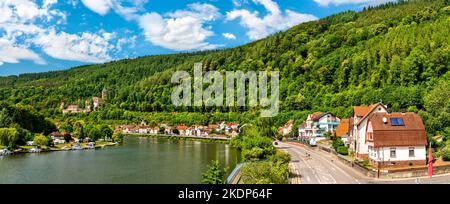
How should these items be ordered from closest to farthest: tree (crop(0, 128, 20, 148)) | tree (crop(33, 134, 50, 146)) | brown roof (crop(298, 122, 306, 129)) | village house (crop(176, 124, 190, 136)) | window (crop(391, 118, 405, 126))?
window (crop(391, 118, 405, 126)), tree (crop(0, 128, 20, 148)), tree (crop(33, 134, 50, 146)), brown roof (crop(298, 122, 306, 129)), village house (crop(176, 124, 190, 136))

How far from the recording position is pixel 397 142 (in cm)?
1955

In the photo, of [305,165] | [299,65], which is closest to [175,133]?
[299,65]

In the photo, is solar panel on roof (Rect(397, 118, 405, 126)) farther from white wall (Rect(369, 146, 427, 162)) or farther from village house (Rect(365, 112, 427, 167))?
white wall (Rect(369, 146, 427, 162))

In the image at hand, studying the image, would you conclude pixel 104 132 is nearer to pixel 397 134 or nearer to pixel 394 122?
pixel 394 122

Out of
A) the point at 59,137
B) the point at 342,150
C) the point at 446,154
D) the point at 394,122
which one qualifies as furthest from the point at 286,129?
the point at 446,154

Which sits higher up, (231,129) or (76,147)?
(231,129)

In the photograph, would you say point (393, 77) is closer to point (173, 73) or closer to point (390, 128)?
point (390, 128)

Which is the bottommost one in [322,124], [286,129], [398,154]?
[398,154]

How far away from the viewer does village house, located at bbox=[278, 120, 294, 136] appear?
166ft

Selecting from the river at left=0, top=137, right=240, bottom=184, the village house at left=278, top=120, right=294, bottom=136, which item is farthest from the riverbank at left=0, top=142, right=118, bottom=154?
the village house at left=278, top=120, right=294, bottom=136

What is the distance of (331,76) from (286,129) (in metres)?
16.8

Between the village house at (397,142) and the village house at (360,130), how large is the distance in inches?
87.1

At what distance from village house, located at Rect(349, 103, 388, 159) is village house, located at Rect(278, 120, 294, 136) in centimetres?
2276
